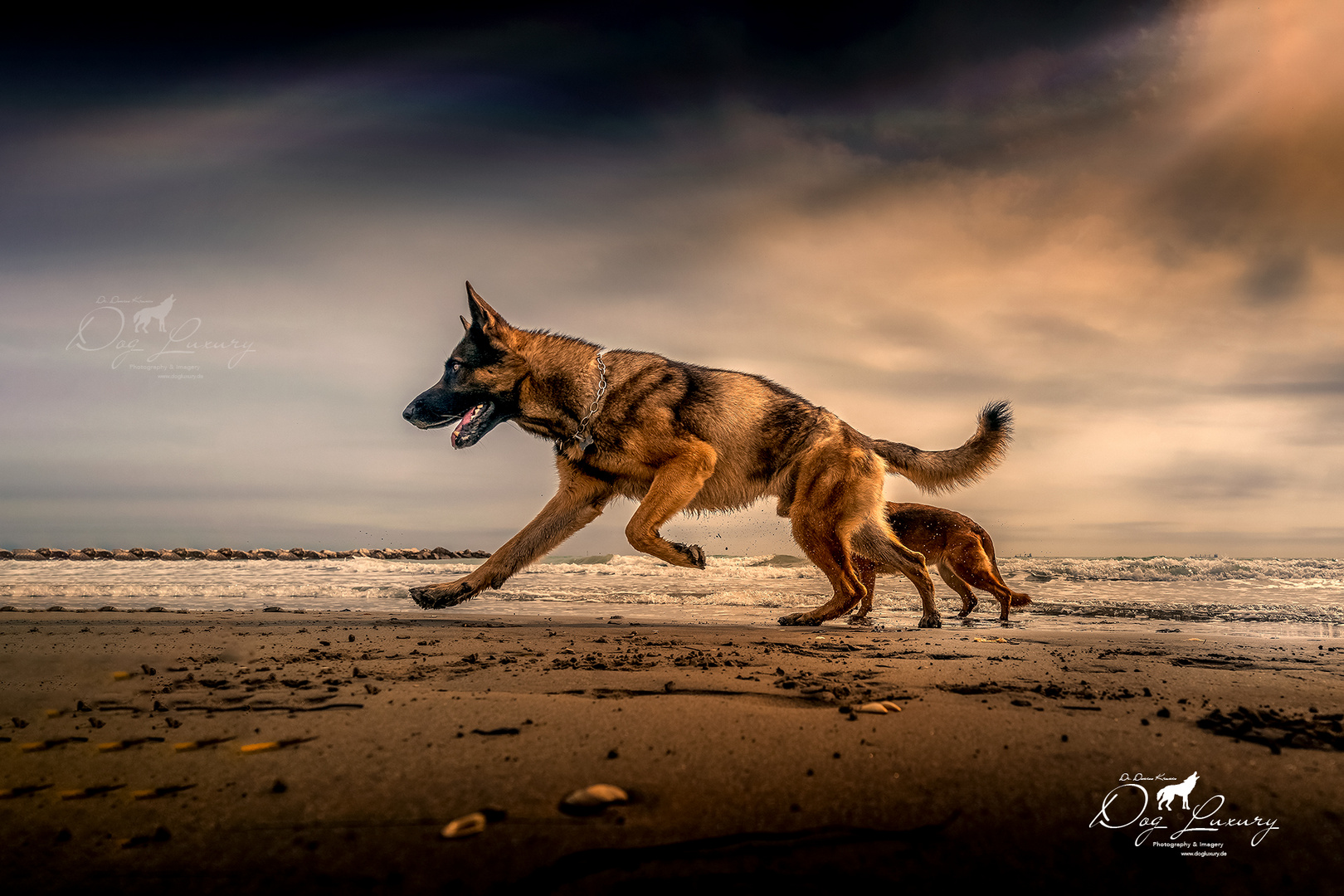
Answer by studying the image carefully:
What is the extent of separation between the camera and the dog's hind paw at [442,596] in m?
6.50

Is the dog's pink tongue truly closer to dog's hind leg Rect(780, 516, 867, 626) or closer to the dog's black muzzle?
the dog's black muzzle

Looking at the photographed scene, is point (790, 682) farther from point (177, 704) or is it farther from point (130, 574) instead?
point (130, 574)

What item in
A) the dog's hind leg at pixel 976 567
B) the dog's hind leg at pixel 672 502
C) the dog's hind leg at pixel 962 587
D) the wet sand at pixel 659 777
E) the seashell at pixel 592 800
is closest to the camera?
the wet sand at pixel 659 777

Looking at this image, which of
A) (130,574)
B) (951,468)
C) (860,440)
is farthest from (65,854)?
(130,574)

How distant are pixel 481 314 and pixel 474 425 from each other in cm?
103

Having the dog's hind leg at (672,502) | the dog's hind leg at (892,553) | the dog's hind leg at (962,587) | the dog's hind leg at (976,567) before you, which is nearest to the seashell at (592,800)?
the dog's hind leg at (672,502)

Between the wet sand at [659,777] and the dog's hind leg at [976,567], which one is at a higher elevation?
the dog's hind leg at [976,567]

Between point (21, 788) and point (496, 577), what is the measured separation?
184 inches

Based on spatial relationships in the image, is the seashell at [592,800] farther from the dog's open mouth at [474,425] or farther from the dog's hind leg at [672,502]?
the dog's open mouth at [474,425]

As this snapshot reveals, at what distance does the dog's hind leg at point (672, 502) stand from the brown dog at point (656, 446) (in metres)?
A: 0.01

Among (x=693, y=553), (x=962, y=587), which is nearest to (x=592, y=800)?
(x=693, y=553)

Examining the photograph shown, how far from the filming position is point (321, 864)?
1479 mm

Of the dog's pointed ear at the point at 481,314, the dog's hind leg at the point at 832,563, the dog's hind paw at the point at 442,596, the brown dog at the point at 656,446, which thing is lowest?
the dog's hind paw at the point at 442,596

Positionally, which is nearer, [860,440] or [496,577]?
[496,577]
